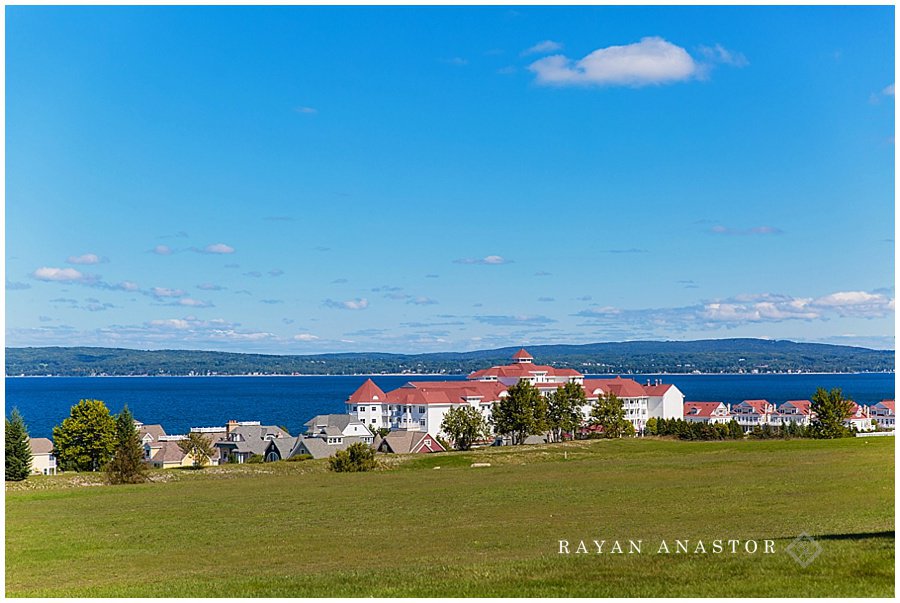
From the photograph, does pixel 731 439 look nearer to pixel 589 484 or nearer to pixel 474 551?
pixel 589 484

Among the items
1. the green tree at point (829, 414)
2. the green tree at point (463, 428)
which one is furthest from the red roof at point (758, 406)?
the green tree at point (463, 428)

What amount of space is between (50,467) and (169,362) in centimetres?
12862

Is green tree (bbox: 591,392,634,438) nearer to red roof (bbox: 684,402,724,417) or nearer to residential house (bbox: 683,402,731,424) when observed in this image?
residential house (bbox: 683,402,731,424)

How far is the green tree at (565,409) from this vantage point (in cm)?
5606

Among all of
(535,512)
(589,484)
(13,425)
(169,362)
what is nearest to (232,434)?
(13,425)

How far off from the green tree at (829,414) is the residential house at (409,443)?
21.7 m

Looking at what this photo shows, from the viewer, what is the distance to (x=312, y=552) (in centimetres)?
1398

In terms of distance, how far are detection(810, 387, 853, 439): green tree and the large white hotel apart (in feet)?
50.7

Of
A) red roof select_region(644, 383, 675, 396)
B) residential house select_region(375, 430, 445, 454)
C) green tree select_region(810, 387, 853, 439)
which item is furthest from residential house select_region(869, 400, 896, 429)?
residential house select_region(375, 430, 445, 454)

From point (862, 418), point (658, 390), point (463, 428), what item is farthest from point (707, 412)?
point (463, 428)

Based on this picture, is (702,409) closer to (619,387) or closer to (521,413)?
(619,387)

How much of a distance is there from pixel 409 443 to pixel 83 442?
19.6 metres

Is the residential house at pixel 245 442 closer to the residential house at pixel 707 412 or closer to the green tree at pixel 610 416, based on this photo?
the green tree at pixel 610 416

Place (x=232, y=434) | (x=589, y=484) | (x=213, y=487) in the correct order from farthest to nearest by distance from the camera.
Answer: (x=232, y=434) → (x=213, y=487) → (x=589, y=484)
